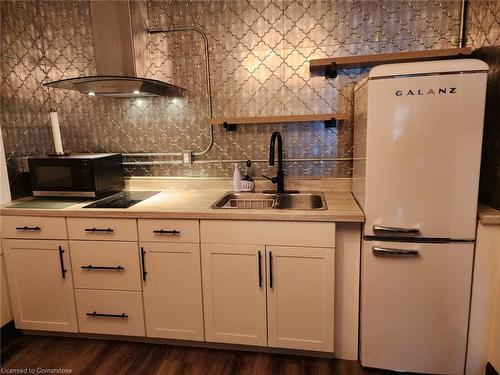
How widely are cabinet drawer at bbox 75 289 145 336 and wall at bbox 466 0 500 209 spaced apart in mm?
2067

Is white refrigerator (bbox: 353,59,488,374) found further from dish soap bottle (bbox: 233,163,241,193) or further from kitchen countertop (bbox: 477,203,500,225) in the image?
dish soap bottle (bbox: 233,163,241,193)

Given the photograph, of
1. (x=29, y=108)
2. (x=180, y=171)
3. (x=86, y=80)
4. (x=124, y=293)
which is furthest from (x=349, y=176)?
(x=29, y=108)

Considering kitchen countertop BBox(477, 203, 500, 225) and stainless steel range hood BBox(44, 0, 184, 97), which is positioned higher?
stainless steel range hood BBox(44, 0, 184, 97)

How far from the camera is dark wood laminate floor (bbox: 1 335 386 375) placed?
1841 millimetres

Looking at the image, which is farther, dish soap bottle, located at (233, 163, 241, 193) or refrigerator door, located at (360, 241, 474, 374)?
dish soap bottle, located at (233, 163, 241, 193)

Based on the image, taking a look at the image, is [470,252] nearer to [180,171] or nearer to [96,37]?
[180,171]

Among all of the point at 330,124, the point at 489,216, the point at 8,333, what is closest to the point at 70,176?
the point at 8,333

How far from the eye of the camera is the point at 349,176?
227cm

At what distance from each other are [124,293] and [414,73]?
2.01 metres

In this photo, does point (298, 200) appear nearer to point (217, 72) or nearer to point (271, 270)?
point (271, 270)

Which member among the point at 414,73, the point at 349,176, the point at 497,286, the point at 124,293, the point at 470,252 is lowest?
the point at 124,293

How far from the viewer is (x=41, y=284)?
208 centimetres

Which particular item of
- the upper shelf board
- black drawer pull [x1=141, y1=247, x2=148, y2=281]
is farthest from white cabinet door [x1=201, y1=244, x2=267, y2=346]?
the upper shelf board

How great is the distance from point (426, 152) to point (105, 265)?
6.25 ft
